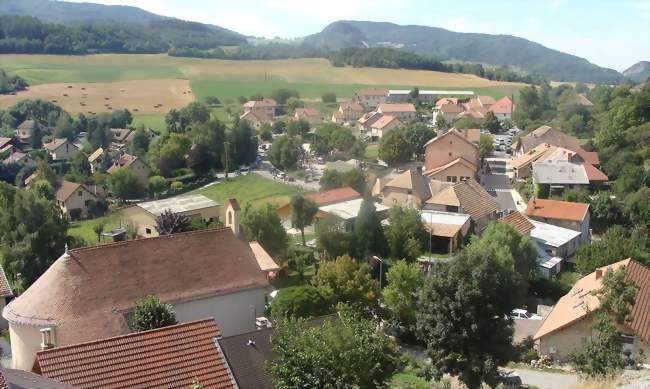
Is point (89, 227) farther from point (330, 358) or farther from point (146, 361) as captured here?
point (330, 358)

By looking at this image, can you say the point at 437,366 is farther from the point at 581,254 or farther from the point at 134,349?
the point at 581,254

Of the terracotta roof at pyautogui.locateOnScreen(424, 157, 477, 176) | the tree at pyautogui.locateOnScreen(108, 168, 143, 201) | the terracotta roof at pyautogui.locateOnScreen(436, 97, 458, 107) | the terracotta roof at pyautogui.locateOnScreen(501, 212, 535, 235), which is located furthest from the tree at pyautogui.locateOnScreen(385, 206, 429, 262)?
the terracotta roof at pyautogui.locateOnScreen(436, 97, 458, 107)

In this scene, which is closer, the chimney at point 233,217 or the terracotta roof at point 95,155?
the chimney at point 233,217

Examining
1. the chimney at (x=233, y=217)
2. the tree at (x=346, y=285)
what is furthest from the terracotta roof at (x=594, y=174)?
the chimney at (x=233, y=217)

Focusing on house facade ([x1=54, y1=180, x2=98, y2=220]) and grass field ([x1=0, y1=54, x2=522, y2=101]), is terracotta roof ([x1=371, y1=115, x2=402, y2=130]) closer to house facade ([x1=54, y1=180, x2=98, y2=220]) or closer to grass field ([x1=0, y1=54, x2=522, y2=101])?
grass field ([x1=0, y1=54, x2=522, y2=101])

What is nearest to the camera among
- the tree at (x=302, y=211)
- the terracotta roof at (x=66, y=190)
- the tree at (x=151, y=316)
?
the tree at (x=151, y=316)

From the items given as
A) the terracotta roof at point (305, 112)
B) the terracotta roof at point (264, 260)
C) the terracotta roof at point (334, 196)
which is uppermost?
the terracotta roof at point (305, 112)

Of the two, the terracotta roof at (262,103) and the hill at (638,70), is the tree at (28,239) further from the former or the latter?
the hill at (638,70)
